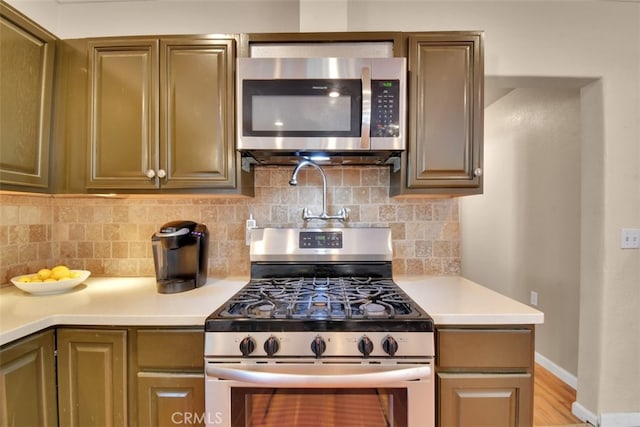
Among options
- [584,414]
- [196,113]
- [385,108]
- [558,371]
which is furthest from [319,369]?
[558,371]

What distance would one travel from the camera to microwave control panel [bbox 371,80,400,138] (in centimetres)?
132

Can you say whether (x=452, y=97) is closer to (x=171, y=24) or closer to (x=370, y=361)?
(x=370, y=361)

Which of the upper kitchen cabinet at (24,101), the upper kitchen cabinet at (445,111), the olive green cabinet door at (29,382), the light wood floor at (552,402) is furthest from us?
the light wood floor at (552,402)

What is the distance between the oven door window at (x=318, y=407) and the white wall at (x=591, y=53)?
5.35 ft

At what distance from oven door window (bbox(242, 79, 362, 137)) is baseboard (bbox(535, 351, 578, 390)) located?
8.36ft

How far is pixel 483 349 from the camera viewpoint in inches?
43.3

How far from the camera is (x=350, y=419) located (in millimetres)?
1019

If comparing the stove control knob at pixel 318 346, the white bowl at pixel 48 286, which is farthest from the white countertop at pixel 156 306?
the stove control knob at pixel 318 346

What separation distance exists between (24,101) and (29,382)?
3.82 feet

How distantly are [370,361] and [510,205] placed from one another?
105 inches

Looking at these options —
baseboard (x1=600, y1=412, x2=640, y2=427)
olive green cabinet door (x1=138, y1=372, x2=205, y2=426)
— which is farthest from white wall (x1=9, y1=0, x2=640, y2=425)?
olive green cabinet door (x1=138, y1=372, x2=205, y2=426)

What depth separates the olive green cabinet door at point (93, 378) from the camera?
1097 millimetres

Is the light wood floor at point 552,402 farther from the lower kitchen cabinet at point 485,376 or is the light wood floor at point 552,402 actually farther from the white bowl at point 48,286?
the white bowl at point 48,286

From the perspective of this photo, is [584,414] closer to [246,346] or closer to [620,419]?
[620,419]
